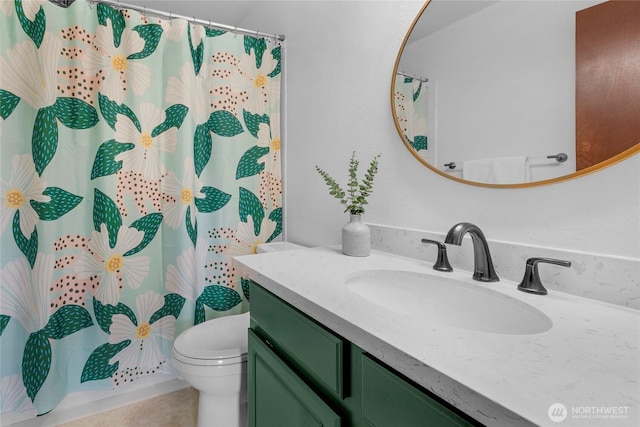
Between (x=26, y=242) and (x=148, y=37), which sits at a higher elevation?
(x=148, y=37)

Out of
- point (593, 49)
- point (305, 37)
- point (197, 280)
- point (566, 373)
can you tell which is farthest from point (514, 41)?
point (197, 280)

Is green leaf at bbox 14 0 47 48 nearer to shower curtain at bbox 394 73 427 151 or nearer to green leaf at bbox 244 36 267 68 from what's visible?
green leaf at bbox 244 36 267 68

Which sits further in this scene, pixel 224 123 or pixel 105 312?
pixel 224 123

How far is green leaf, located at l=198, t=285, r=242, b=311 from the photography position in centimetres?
179

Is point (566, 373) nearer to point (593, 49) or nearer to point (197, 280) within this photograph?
point (593, 49)

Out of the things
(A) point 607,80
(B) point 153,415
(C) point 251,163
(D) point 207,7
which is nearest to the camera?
(A) point 607,80

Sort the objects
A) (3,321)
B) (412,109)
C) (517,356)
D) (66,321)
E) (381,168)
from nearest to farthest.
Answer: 1. (517,356)
2. (412,109)
3. (381,168)
4. (3,321)
5. (66,321)

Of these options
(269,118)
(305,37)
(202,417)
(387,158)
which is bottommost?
(202,417)

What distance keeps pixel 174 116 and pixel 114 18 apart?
491 millimetres

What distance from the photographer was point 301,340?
30.2 inches

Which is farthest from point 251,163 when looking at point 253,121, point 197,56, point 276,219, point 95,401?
point 95,401

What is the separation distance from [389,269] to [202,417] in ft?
3.34

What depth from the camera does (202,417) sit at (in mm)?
1361

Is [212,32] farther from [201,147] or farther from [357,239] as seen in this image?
[357,239]
